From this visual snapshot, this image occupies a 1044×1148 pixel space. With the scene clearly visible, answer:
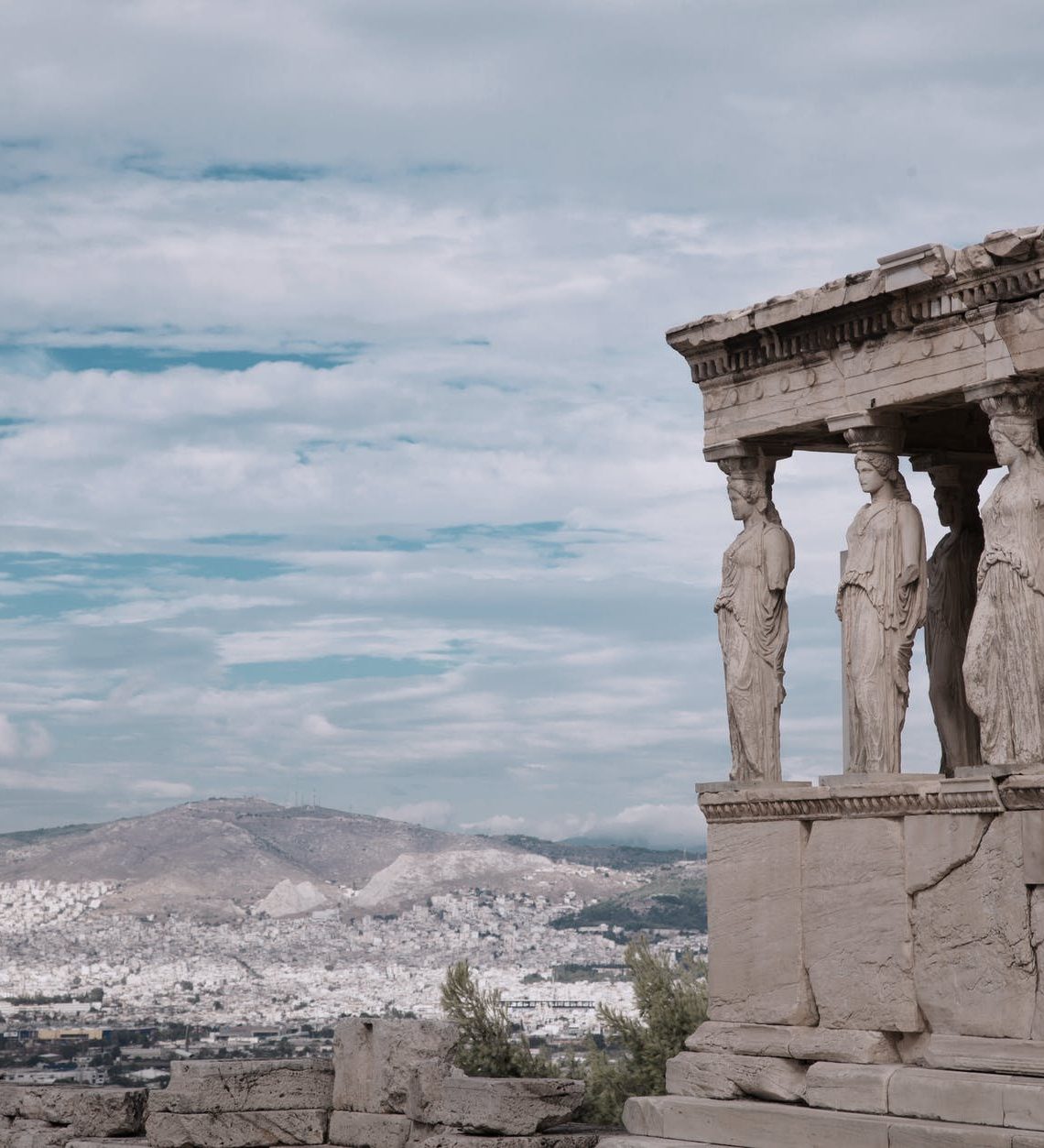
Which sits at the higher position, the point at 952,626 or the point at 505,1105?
the point at 952,626

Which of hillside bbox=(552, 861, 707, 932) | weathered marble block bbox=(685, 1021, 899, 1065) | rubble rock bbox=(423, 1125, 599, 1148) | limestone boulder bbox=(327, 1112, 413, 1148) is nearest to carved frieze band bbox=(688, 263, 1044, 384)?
weathered marble block bbox=(685, 1021, 899, 1065)

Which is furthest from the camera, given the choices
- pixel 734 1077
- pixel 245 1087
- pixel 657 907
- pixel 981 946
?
pixel 657 907

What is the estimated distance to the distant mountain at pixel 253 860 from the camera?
68.1 metres

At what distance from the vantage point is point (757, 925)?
1181cm

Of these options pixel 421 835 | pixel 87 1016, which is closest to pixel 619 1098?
pixel 87 1016

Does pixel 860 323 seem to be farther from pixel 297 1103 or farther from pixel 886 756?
pixel 297 1103

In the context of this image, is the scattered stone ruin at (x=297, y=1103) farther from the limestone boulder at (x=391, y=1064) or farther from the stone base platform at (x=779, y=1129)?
the stone base platform at (x=779, y=1129)

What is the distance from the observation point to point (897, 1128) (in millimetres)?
10273

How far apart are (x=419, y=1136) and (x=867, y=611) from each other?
4.37m

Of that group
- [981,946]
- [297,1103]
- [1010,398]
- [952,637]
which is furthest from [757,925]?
[297,1103]

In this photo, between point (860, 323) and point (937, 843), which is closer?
point (937, 843)

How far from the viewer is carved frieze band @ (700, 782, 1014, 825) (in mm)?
10383

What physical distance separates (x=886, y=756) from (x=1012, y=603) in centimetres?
121

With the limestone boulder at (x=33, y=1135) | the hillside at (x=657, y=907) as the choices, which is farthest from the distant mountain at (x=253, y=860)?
the limestone boulder at (x=33, y=1135)
